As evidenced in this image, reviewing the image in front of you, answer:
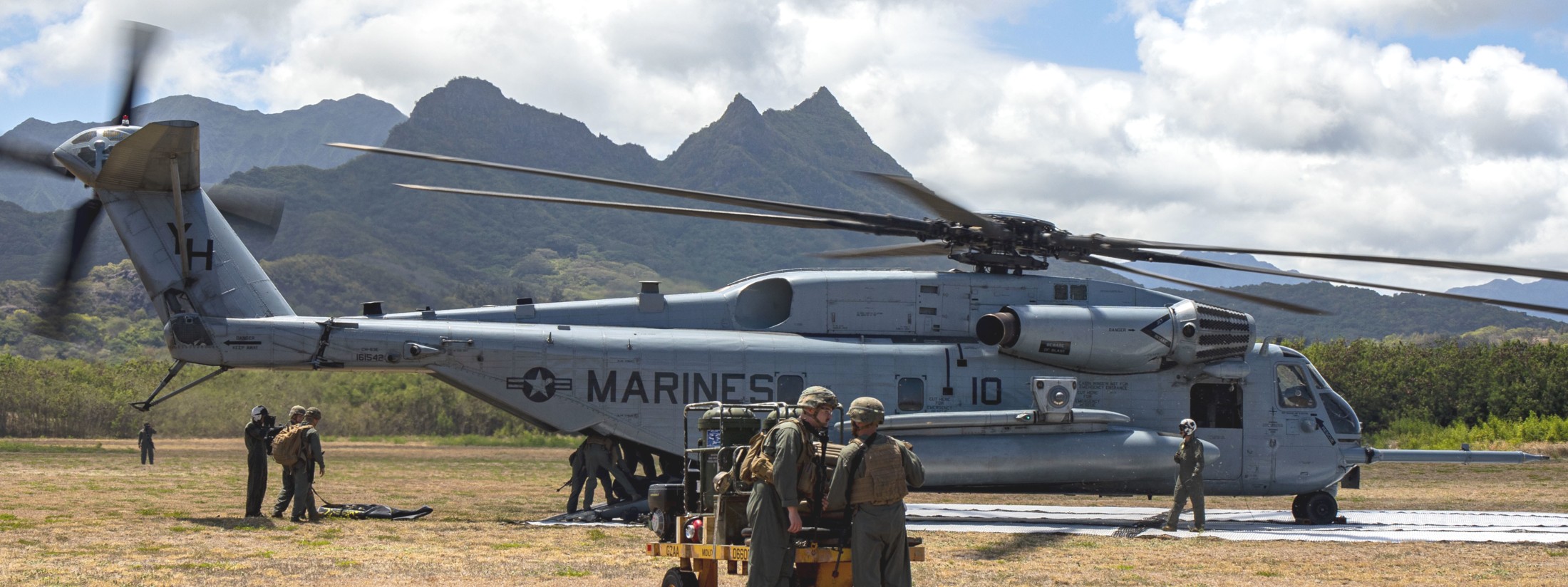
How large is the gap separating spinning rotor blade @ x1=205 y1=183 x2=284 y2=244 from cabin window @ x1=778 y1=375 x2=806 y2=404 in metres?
7.67

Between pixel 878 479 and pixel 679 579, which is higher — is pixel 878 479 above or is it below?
above

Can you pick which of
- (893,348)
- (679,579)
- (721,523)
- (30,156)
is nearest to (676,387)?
(893,348)

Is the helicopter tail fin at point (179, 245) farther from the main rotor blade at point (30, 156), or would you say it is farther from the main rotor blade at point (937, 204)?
the main rotor blade at point (937, 204)

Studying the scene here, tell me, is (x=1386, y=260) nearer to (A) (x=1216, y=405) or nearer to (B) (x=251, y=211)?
(A) (x=1216, y=405)

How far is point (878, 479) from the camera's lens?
8.96 meters

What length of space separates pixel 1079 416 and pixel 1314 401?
165 inches

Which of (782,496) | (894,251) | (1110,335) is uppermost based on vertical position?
(894,251)

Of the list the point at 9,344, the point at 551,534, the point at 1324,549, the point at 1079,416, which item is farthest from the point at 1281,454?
the point at 9,344

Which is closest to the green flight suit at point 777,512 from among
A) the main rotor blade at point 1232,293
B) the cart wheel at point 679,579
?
the cart wheel at point 679,579

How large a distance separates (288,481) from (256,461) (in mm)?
523

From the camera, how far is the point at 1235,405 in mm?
20016

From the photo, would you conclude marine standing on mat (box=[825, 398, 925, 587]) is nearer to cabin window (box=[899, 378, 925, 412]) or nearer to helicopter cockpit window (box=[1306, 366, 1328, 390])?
cabin window (box=[899, 378, 925, 412])

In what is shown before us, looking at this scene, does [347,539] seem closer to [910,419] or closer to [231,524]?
[231,524]

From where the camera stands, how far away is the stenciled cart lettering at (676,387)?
18.2 metres
